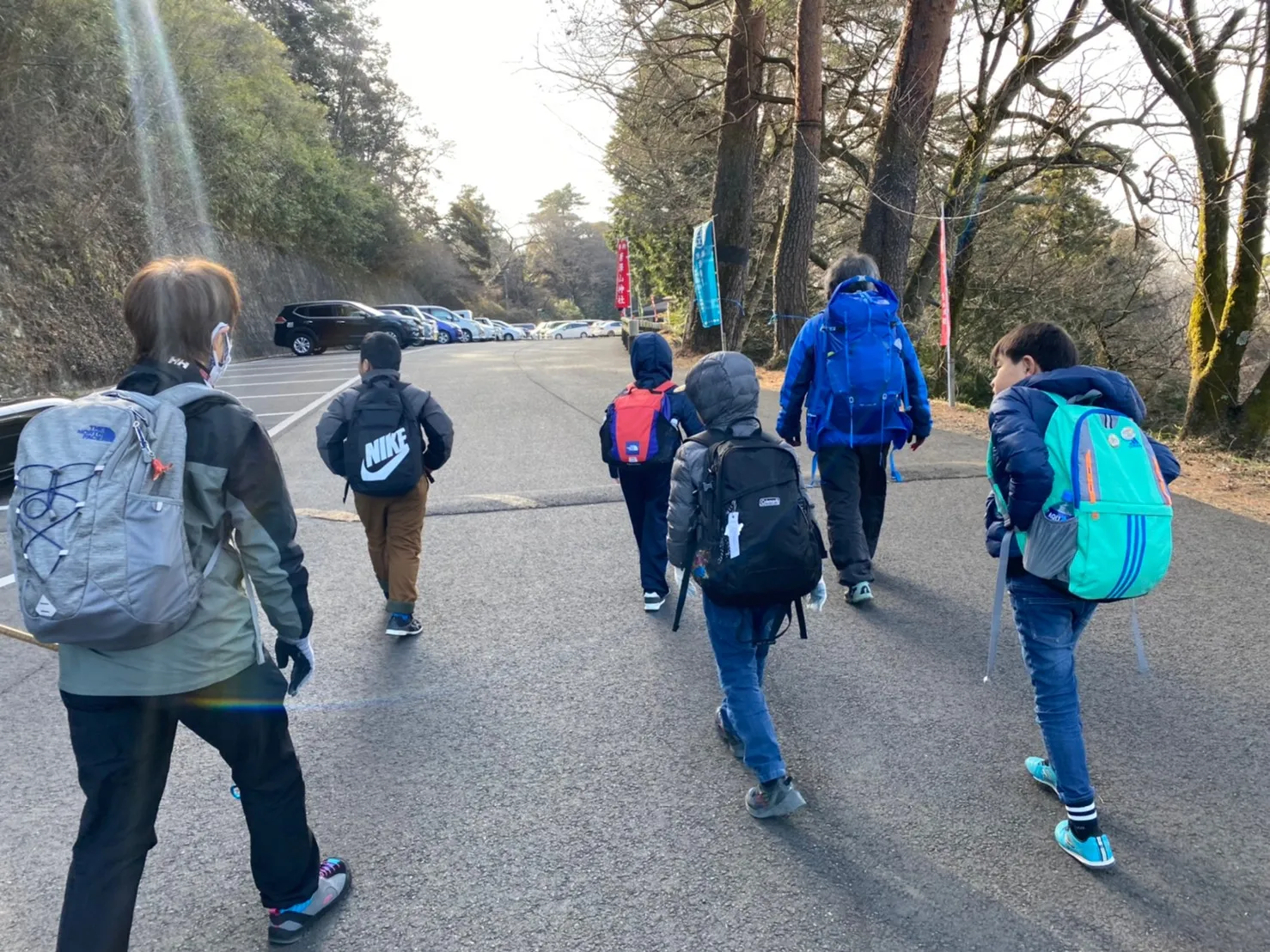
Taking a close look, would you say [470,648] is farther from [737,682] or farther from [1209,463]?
[1209,463]

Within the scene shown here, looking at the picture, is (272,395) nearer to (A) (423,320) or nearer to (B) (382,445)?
(B) (382,445)

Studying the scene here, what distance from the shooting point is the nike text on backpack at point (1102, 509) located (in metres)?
2.40

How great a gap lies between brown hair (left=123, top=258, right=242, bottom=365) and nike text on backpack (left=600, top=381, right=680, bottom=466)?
2.33 m

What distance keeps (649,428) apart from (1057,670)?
7.48 feet

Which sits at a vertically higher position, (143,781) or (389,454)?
(389,454)

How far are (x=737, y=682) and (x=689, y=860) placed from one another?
587mm

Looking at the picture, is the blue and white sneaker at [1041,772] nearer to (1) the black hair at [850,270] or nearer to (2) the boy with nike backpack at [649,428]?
(2) the boy with nike backpack at [649,428]

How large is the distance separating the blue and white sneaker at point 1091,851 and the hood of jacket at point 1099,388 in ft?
4.23

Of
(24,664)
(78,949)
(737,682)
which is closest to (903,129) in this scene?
(737,682)

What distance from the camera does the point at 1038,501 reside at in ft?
8.15

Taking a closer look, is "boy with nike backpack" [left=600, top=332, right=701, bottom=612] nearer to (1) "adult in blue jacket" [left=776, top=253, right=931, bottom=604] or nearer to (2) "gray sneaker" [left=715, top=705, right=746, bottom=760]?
(1) "adult in blue jacket" [left=776, top=253, right=931, bottom=604]

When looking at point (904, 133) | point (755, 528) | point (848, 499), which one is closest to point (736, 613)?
point (755, 528)

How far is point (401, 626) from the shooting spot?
4379mm

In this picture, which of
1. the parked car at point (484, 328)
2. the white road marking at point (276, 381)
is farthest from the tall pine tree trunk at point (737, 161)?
the parked car at point (484, 328)
